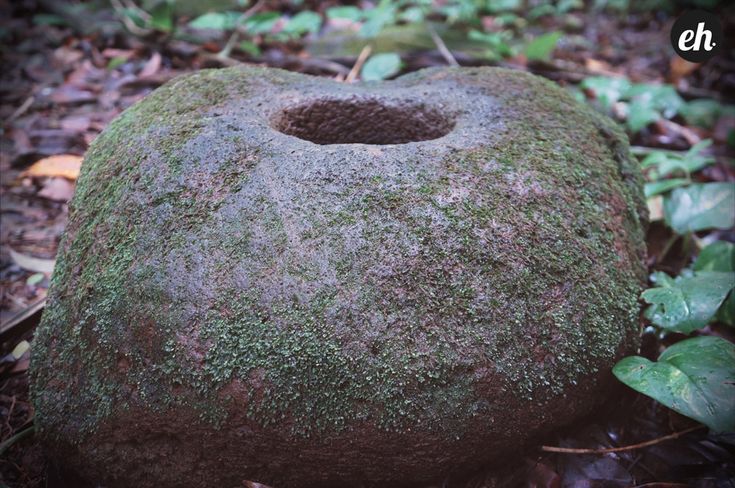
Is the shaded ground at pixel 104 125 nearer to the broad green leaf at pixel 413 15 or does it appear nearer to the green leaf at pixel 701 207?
the green leaf at pixel 701 207

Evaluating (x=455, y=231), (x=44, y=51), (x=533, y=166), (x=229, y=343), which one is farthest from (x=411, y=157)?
(x=44, y=51)

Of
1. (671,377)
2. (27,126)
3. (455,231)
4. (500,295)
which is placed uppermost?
(455,231)

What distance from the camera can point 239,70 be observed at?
7.07 feet

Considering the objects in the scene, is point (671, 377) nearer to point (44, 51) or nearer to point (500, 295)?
point (500, 295)

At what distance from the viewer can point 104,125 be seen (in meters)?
3.40

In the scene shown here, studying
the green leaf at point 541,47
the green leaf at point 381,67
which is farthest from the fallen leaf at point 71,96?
the green leaf at point 541,47

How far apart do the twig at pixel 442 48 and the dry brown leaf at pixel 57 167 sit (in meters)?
2.66

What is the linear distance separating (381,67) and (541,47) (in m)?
1.55

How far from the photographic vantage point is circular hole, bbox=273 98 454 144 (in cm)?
204

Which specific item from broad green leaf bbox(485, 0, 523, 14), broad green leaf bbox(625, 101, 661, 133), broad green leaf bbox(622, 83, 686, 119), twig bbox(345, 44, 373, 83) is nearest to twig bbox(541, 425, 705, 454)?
broad green leaf bbox(625, 101, 661, 133)

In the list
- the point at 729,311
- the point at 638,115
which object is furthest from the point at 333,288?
the point at 638,115

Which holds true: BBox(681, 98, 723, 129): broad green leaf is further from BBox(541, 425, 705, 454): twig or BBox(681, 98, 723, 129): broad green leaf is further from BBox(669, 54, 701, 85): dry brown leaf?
BBox(541, 425, 705, 454): twig

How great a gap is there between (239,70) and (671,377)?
→ 5.93ft

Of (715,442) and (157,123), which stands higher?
(157,123)
